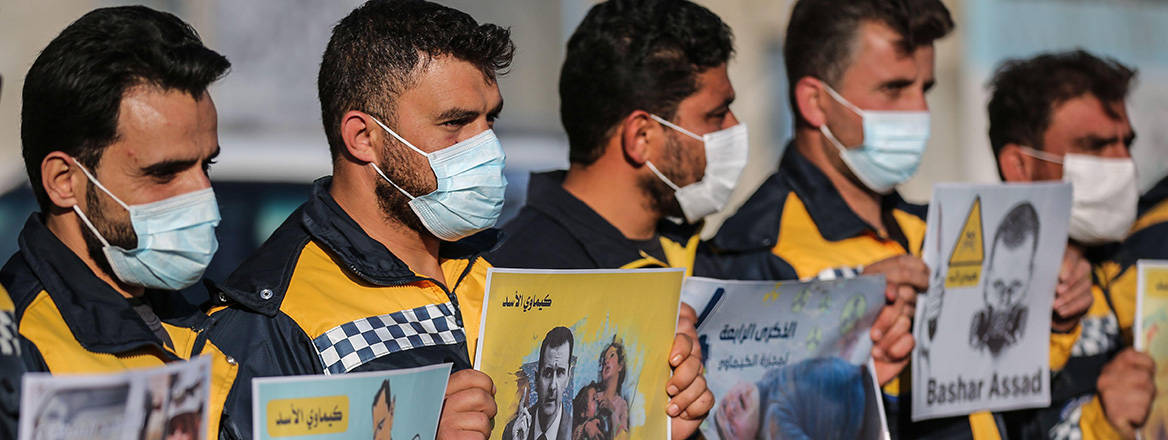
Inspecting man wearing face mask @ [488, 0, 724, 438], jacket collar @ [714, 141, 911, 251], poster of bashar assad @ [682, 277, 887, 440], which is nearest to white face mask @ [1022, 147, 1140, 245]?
jacket collar @ [714, 141, 911, 251]

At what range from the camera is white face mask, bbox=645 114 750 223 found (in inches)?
148

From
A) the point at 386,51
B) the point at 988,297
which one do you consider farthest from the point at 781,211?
the point at 386,51

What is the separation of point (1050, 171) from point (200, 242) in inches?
134

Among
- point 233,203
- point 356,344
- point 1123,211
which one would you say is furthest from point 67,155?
point 1123,211

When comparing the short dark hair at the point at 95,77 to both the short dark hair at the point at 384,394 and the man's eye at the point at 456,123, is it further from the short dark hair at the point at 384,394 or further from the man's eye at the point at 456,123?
the short dark hair at the point at 384,394

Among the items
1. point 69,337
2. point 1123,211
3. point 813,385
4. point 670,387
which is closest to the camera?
point 69,337

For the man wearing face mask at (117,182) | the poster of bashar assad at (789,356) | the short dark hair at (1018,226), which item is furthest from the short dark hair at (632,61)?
the man wearing face mask at (117,182)

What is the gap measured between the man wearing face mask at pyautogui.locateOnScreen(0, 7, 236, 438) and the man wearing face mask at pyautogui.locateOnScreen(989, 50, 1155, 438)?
3.06 meters

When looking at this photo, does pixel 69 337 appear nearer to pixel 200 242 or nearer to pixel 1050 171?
pixel 200 242

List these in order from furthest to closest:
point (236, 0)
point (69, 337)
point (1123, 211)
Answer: point (236, 0) < point (1123, 211) < point (69, 337)

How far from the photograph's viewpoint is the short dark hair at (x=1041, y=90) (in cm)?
487

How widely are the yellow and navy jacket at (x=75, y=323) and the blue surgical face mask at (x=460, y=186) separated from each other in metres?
0.56

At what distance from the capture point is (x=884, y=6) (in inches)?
170

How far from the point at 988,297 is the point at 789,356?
35.3 inches
